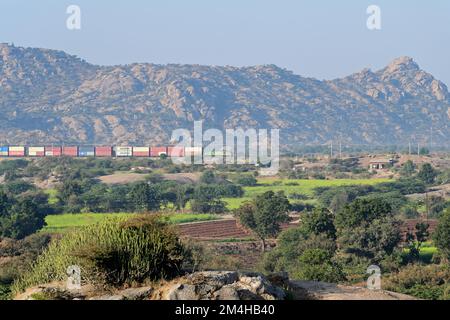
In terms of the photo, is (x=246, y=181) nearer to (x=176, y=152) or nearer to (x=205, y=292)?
(x=176, y=152)

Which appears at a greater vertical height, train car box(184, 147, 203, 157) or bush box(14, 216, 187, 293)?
bush box(14, 216, 187, 293)

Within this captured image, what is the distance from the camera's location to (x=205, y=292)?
16.3 meters

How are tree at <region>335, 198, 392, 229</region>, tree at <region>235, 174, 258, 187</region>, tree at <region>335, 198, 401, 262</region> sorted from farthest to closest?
tree at <region>235, 174, 258, 187</region>
tree at <region>335, 198, 392, 229</region>
tree at <region>335, 198, 401, 262</region>

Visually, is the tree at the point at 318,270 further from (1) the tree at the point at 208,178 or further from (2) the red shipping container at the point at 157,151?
(2) the red shipping container at the point at 157,151

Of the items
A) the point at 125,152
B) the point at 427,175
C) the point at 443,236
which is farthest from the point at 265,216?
the point at 125,152

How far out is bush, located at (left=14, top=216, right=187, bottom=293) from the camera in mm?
17672

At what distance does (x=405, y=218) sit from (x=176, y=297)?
224ft

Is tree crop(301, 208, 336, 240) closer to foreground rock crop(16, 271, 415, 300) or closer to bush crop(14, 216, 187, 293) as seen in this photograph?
bush crop(14, 216, 187, 293)

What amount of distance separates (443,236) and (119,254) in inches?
1525

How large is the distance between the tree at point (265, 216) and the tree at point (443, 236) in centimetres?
1648

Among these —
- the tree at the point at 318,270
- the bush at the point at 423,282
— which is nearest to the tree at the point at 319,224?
the tree at the point at 318,270

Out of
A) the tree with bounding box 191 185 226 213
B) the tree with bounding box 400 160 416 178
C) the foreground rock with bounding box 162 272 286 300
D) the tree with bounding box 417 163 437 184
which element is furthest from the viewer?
the tree with bounding box 400 160 416 178

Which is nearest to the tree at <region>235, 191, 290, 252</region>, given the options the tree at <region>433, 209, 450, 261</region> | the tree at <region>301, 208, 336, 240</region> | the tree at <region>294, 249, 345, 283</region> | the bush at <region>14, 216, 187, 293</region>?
the tree at <region>301, 208, 336, 240</region>

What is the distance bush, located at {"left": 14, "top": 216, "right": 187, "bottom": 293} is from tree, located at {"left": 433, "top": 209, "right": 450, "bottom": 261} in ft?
117
